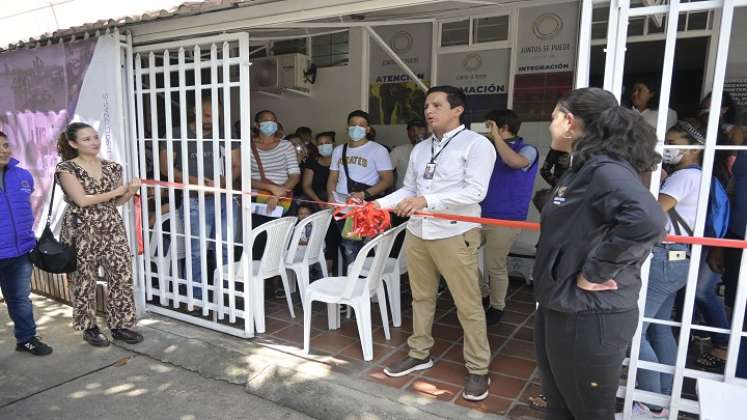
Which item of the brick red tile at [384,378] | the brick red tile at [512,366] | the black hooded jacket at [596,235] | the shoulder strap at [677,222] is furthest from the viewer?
the brick red tile at [512,366]

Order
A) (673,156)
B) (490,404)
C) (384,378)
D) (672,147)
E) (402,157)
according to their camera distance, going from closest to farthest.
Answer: (672,147), (673,156), (490,404), (384,378), (402,157)

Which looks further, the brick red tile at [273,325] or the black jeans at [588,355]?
the brick red tile at [273,325]

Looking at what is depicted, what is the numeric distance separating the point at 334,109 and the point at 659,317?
4.97m

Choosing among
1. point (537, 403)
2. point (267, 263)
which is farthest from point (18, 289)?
point (537, 403)

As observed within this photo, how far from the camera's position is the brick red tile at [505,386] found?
3.00 m

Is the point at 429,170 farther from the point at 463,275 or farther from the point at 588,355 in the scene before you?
the point at 588,355

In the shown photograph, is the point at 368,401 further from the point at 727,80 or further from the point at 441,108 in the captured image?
the point at 727,80

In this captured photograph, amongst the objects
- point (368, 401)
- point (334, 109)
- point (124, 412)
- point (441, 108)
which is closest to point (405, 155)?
point (334, 109)

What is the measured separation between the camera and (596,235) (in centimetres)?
174

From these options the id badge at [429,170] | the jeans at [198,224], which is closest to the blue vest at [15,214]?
the jeans at [198,224]

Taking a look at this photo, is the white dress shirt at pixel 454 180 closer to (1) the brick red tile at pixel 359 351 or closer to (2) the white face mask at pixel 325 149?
(1) the brick red tile at pixel 359 351

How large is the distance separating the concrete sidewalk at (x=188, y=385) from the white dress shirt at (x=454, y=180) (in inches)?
40.6

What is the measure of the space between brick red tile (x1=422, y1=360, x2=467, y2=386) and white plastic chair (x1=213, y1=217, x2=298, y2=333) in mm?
1440

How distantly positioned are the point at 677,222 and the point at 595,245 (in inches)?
38.1
